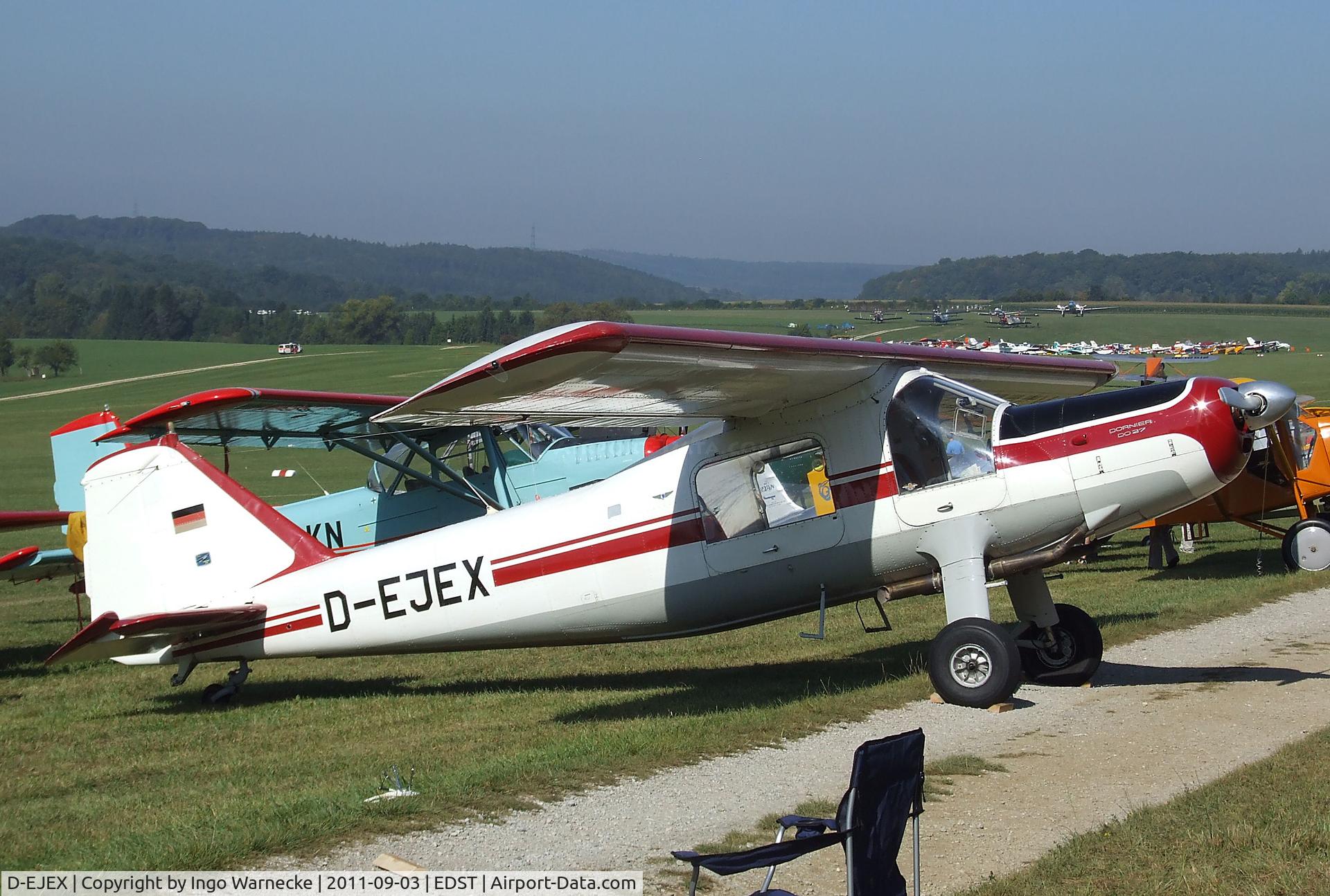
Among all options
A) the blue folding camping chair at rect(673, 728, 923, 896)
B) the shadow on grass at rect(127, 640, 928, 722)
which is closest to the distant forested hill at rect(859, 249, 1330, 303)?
the shadow on grass at rect(127, 640, 928, 722)

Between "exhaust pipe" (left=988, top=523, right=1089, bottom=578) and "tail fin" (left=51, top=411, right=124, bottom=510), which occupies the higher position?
"tail fin" (left=51, top=411, right=124, bottom=510)

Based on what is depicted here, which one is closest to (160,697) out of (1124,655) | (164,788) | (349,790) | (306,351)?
(164,788)

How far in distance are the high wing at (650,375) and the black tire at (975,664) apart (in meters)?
2.06

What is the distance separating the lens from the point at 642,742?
820cm

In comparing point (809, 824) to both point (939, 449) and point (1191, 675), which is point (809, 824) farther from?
point (1191, 675)

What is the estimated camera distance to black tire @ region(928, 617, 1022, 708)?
28.8 ft

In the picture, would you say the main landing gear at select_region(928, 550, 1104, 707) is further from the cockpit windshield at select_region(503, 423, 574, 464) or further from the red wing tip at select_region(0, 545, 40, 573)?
the red wing tip at select_region(0, 545, 40, 573)

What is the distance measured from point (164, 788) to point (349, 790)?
1.65 m

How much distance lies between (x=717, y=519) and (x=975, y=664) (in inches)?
89.5

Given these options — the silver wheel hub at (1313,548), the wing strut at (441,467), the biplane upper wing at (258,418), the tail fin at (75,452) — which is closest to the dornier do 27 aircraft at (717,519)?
the biplane upper wing at (258,418)

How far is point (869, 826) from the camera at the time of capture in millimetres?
4293

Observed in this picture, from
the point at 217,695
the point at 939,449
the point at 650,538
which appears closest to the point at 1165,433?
the point at 939,449

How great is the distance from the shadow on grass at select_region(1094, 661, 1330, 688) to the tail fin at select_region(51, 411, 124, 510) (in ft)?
43.1

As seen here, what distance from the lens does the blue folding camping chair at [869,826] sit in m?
4.08
